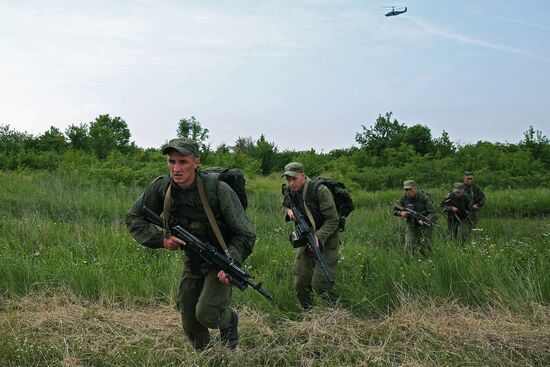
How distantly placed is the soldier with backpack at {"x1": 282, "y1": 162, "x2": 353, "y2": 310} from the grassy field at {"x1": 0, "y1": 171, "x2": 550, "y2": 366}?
233mm

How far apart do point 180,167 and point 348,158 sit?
874 inches

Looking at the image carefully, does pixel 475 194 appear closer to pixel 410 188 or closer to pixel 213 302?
pixel 410 188

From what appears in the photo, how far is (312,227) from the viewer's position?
19.0ft

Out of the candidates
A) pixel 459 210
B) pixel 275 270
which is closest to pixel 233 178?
pixel 275 270

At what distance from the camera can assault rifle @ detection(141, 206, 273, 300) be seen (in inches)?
152

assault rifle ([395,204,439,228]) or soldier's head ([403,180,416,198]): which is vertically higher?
soldier's head ([403,180,416,198])

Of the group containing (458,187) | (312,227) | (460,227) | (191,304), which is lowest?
(460,227)

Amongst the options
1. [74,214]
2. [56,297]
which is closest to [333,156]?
[74,214]

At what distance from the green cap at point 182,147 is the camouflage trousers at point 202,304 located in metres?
0.92

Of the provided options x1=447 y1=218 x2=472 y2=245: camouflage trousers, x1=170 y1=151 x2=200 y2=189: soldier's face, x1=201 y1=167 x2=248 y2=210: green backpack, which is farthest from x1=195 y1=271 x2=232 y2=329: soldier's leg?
x1=447 y1=218 x2=472 y2=245: camouflage trousers

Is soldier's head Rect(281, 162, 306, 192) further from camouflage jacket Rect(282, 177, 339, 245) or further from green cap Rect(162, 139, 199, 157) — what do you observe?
green cap Rect(162, 139, 199, 157)

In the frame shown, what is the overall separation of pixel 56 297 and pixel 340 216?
3.26 m

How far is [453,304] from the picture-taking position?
16.7ft

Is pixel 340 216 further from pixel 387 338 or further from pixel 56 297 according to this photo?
pixel 56 297
